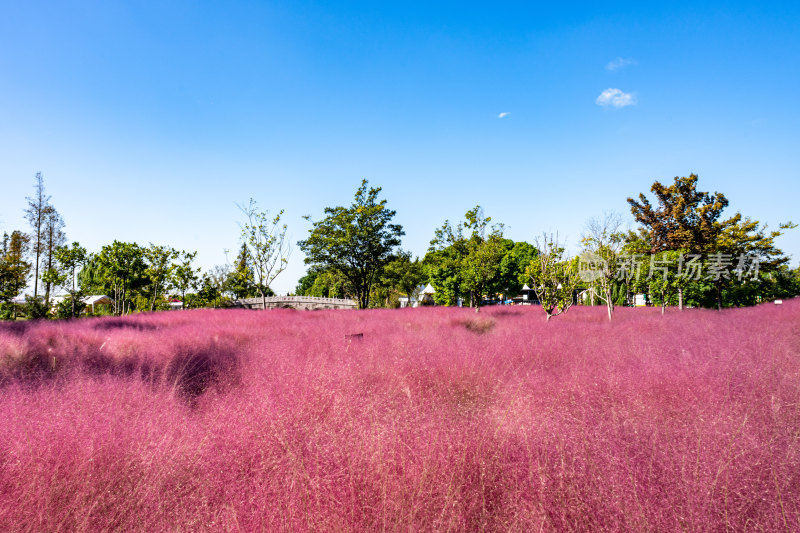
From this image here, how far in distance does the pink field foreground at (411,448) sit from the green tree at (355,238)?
18200 mm

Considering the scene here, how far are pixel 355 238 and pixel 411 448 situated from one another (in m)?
20.1

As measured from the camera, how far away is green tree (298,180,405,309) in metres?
21.9

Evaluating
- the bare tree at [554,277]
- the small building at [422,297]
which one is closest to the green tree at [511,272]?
the small building at [422,297]

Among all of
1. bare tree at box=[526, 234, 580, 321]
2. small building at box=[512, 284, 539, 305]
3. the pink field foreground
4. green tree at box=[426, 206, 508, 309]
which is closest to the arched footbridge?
green tree at box=[426, 206, 508, 309]

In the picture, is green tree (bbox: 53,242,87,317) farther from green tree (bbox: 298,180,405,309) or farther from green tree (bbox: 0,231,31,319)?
green tree (bbox: 298,180,405,309)

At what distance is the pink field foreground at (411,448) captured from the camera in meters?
1.78

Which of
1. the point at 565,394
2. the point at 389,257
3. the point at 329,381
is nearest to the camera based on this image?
the point at 565,394

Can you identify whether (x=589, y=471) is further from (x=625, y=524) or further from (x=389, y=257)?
(x=389, y=257)

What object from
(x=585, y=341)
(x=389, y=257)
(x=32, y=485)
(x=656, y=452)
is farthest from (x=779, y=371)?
(x=389, y=257)

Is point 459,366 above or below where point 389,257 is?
below

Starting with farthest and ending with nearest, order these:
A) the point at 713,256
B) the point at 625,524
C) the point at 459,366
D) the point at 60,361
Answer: the point at 713,256 → the point at 60,361 → the point at 459,366 → the point at 625,524

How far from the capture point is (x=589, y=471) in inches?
79.4

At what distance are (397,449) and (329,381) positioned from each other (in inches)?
56.7

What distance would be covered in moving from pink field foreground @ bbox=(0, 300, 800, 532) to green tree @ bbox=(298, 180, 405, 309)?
18.2m
